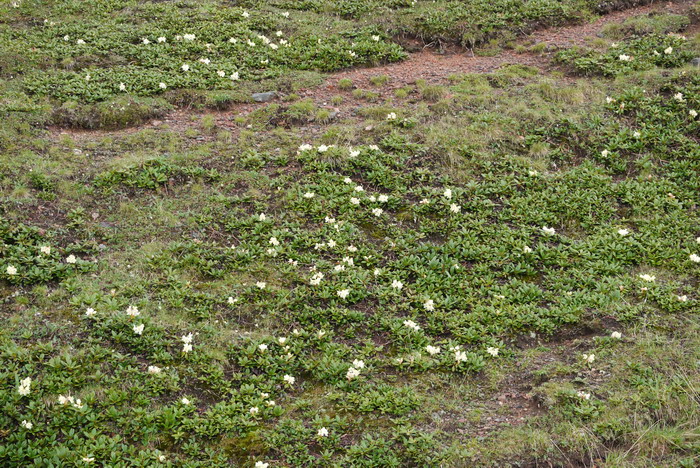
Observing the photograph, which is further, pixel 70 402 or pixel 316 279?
pixel 316 279

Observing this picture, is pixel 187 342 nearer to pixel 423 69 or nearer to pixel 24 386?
pixel 24 386

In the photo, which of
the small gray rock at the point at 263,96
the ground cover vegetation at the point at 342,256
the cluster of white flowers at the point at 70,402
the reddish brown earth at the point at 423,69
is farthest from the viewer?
the small gray rock at the point at 263,96

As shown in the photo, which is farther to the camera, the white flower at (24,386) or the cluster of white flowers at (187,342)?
the cluster of white flowers at (187,342)

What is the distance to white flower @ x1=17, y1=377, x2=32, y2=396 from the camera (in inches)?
223

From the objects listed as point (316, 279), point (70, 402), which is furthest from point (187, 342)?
point (316, 279)

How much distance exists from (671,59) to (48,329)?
38.2 feet

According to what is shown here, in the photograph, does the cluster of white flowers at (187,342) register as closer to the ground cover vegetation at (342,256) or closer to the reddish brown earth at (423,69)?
the ground cover vegetation at (342,256)

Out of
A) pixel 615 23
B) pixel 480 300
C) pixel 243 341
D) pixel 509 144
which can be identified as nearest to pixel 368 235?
pixel 480 300

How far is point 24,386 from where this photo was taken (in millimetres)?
5711

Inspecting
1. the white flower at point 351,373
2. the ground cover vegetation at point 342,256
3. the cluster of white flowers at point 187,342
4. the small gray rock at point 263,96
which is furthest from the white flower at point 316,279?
the small gray rock at point 263,96

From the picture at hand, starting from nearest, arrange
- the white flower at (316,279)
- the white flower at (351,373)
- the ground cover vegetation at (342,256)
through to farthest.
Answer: the ground cover vegetation at (342,256) → the white flower at (351,373) → the white flower at (316,279)

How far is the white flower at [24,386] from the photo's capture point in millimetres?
5656

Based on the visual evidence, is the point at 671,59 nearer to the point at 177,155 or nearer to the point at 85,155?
the point at 177,155

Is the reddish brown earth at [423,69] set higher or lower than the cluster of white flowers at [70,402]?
higher
